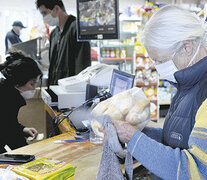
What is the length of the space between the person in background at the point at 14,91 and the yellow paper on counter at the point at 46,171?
4.09 ft

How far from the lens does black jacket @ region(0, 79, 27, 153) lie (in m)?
2.40

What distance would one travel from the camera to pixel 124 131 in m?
1.18

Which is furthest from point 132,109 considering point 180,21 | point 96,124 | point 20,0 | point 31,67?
point 20,0

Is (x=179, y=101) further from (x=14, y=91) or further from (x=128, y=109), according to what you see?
(x=14, y=91)

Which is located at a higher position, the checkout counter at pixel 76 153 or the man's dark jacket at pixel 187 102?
the man's dark jacket at pixel 187 102

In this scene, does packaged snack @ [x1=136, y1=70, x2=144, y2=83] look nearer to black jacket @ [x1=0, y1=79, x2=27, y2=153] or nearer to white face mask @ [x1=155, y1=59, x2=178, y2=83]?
black jacket @ [x1=0, y1=79, x2=27, y2=153]

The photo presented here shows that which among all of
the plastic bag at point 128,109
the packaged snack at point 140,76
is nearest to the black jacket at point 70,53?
the plastic bag at point 128,109

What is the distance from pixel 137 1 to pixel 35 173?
7610 mm

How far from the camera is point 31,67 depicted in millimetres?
2631

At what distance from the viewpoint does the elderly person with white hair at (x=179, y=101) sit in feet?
3.26

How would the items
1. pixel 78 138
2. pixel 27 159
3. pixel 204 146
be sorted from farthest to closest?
pixel 78 138, pixel 27 159, pixel 204 146

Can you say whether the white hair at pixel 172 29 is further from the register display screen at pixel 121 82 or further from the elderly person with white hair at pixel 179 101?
the register display screen at pixel 121 82

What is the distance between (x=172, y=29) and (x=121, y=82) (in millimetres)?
1014

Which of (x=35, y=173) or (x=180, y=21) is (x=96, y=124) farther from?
(x=180, y=21)
